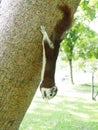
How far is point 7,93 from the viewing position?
2.95ft

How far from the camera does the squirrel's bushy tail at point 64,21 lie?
35.8 inches

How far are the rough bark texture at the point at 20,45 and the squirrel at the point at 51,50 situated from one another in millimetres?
17

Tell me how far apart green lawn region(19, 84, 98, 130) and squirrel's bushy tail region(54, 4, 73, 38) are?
305 cm

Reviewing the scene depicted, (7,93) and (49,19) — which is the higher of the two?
(49,19)

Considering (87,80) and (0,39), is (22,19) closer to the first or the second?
(0,39)

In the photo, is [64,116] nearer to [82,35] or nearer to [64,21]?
[82,35]

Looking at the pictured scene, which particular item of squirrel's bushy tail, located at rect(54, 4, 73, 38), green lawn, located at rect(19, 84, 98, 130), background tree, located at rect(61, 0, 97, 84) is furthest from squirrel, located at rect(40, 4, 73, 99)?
green lawn, located at rect(19, 84, 98, 130)

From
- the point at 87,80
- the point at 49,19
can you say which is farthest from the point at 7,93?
the point at 87,80

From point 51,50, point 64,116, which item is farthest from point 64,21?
point 64,116

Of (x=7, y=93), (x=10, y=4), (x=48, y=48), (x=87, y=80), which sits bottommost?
(x=87, y=80)

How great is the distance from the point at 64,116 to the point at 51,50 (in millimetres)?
6442

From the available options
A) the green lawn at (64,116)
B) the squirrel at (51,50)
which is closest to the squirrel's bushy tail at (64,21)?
the squirrel at (51,50)

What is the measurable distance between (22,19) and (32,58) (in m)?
0.10

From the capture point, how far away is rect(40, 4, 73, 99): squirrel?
0.90m
